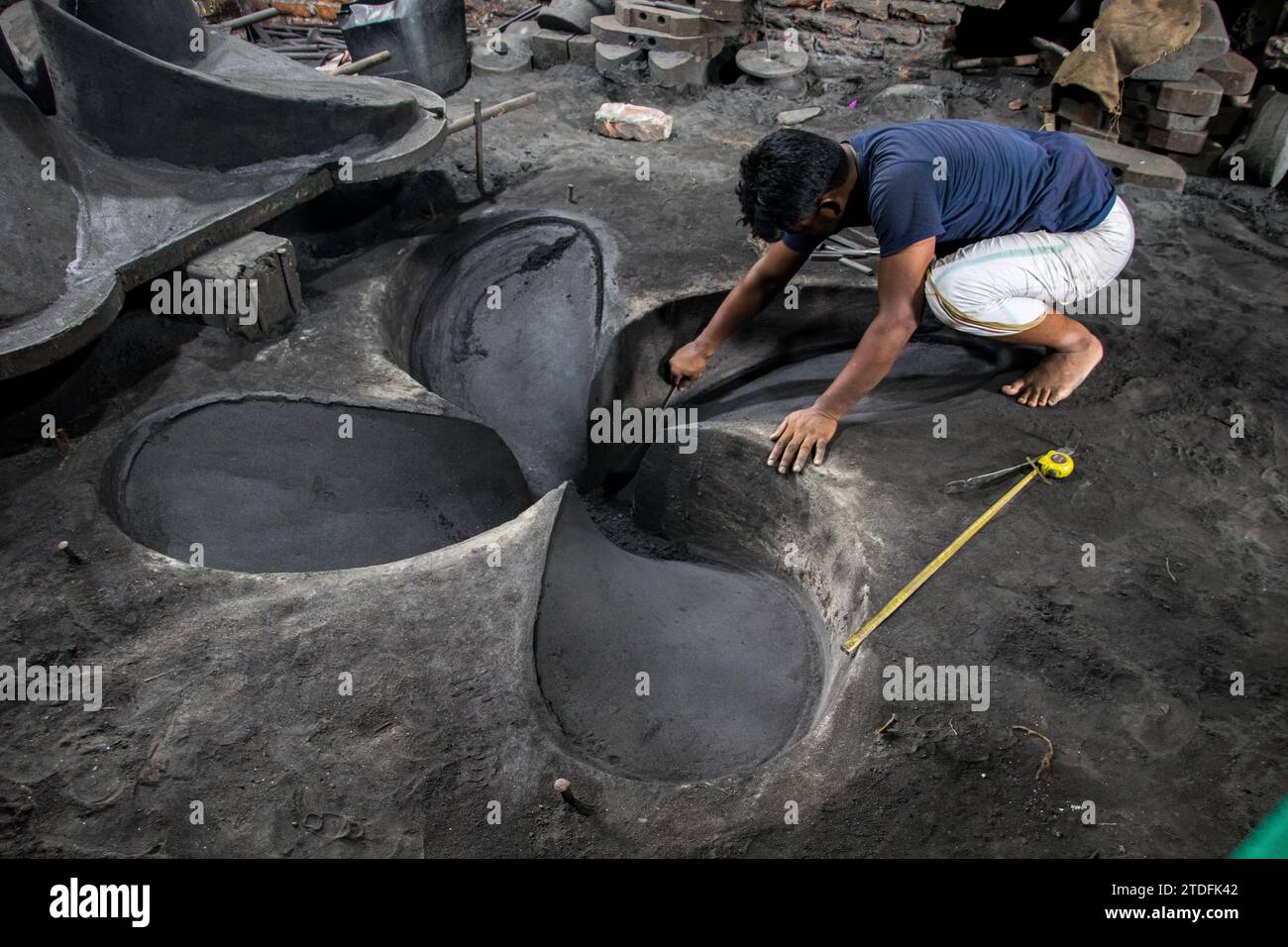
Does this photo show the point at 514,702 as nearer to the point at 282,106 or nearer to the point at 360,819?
the point at 360,819

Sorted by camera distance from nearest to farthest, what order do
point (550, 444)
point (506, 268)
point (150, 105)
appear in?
point (150, 105) < point (550, 444) < point (506, 268)

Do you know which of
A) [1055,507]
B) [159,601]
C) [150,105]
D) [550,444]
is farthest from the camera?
[550,444]

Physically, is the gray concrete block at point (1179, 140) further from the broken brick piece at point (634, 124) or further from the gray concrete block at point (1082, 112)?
the broken brick piece at point (634, 124)

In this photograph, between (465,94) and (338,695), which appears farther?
(465,94)

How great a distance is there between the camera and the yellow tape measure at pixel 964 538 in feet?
8.03

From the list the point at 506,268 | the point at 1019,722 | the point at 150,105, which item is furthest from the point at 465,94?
the point at 1019,722

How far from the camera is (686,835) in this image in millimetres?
1972

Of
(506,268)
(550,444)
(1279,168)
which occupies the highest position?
(1279,168)

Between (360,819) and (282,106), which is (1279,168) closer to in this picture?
(282,106)

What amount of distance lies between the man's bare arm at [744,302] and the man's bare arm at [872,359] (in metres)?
0.42

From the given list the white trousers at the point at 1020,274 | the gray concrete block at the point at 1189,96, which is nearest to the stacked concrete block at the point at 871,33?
the gray concrete block at the point at 1189,96

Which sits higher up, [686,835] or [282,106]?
[282,106]

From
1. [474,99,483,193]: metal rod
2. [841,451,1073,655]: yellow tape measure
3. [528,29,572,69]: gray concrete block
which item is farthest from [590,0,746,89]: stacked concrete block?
[841,451,1073,655]: yellow tape measure

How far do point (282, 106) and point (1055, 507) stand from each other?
359 cm
